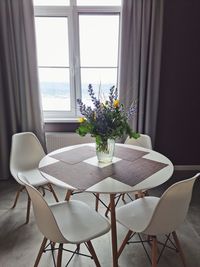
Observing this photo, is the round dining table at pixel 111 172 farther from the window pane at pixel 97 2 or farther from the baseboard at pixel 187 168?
the window pane at pixel 97 2

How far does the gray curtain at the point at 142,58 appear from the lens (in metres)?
2.62

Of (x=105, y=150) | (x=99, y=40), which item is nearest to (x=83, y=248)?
(x=105, y=150)

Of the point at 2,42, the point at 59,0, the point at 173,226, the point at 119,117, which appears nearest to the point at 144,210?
the point at 173,226

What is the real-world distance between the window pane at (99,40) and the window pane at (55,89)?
1.16 feet

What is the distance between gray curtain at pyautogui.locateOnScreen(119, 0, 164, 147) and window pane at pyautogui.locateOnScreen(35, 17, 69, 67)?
784mm

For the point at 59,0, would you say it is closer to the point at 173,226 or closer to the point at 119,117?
the point at 119,117

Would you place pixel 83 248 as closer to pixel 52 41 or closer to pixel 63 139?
pixel 63 139

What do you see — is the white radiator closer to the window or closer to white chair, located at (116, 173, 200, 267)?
the window

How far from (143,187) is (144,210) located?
31 centimetres

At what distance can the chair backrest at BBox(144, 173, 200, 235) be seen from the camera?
122 cm

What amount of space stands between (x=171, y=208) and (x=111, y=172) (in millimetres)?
470

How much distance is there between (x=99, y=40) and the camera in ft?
9.77

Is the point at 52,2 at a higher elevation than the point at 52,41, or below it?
higher

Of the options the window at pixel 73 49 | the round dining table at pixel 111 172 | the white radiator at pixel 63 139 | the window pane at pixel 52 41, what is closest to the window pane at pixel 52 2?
the window at pixel 73 49
